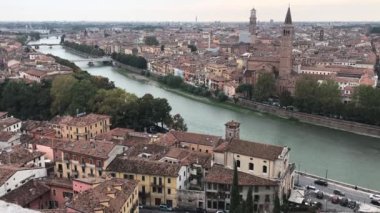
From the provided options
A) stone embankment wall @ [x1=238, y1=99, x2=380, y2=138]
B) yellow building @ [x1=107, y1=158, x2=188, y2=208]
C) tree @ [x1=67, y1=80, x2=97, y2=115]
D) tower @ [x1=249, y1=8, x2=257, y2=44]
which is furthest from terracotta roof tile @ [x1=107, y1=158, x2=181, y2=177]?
tower @ [x1=249, y1=8, x2=257, y2=44]

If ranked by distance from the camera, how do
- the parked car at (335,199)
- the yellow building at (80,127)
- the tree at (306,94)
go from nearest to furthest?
the parked car at (335,199), the yellow building at (80,127), the tree at (306,94)

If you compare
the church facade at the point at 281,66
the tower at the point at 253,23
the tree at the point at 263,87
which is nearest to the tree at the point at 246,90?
the tree at the point at 263,87

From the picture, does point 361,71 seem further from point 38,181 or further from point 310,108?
point 38,181

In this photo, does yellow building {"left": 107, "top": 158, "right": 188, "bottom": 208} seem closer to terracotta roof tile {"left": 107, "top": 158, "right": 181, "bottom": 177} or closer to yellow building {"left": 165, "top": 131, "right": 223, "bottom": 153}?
Answer: terracotta roof tile {"left": 107, "top": 158, "right": 181, "bottom": 177}

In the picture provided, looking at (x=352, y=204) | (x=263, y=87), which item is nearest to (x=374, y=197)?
(x=352, y=204)

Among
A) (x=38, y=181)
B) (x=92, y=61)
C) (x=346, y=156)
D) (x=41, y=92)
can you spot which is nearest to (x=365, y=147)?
(x=346, y=156)

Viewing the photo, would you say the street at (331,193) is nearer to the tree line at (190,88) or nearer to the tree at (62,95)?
the tree at (62,95)
